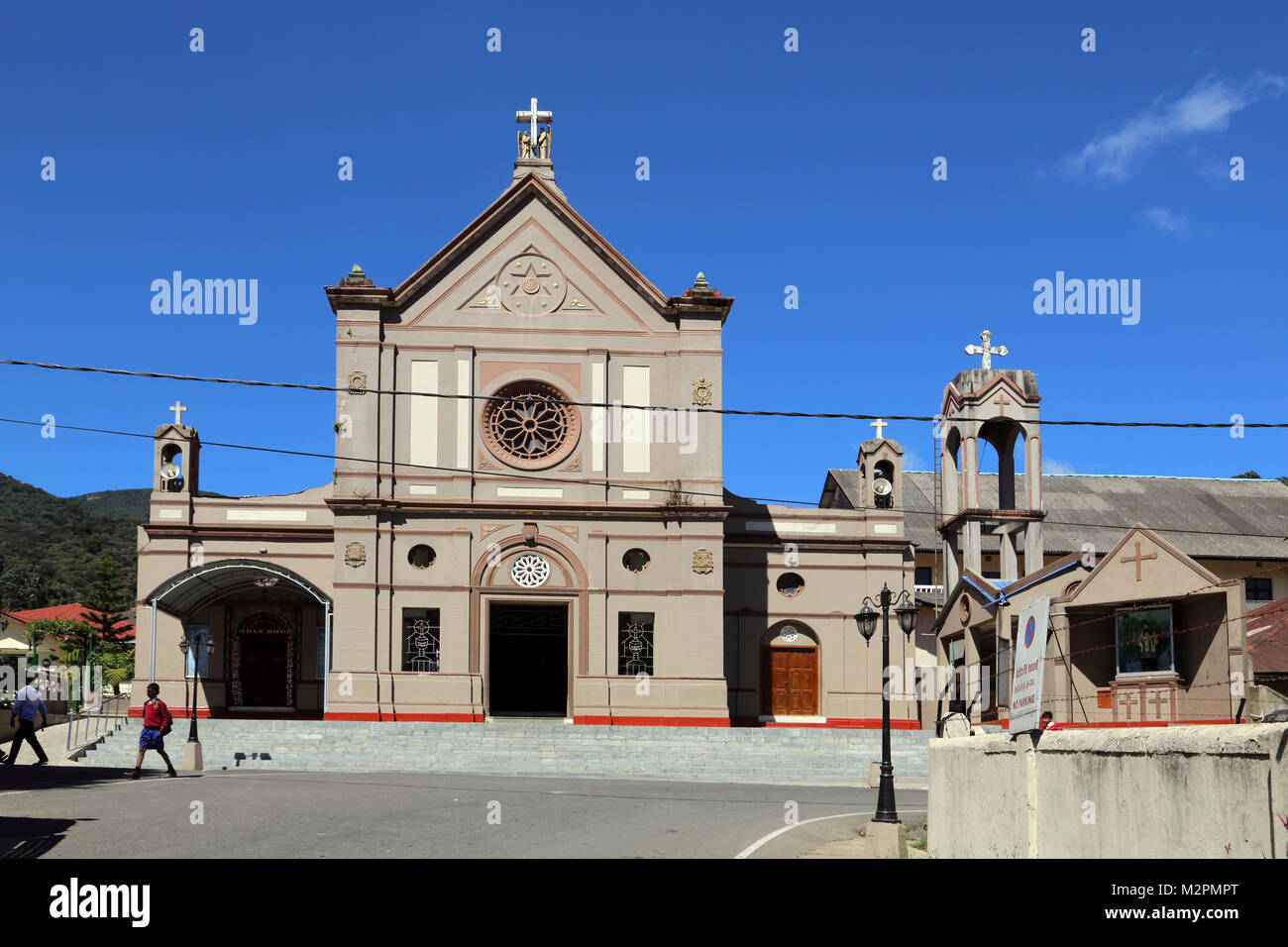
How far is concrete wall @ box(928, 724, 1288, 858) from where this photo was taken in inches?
346

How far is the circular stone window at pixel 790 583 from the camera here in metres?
40.0

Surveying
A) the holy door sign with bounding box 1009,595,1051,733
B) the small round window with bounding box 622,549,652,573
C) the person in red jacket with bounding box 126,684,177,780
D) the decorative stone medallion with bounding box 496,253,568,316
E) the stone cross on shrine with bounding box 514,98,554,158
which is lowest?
the person in red jacket with bounding box 126,684,177,780

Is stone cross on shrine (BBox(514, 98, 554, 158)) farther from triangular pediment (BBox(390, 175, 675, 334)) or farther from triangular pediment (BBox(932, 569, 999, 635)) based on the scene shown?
triangular pediment (BBox(932, 569, 999, 635))

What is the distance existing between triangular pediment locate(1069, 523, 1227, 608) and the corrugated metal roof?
29389 mm

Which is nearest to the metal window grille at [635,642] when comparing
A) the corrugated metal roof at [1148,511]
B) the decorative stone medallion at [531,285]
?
the decorative stone medallion at [531,285]

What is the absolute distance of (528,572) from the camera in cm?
3766

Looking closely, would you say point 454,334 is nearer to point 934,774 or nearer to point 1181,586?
point 1181,586

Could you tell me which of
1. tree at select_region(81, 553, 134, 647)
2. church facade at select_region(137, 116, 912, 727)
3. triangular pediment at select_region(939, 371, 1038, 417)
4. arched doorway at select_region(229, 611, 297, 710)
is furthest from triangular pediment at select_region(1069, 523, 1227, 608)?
tree at select_region(81, 553, 134, 647)

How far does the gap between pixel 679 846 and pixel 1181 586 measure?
12.3m

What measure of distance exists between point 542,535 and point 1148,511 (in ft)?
111

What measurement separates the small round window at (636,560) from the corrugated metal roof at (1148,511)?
1932cm

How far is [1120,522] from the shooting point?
195ft

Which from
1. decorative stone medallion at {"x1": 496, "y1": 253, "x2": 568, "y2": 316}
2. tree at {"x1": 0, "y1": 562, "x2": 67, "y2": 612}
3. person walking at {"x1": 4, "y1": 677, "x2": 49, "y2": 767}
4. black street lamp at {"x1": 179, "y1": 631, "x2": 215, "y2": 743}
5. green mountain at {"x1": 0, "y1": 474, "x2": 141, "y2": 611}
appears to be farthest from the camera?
green mountain at {"x1": 0, "y1": 474, "x2": 141, "y2": 611}
